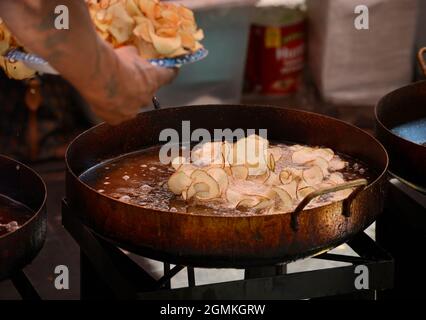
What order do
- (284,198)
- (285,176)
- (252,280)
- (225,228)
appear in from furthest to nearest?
(285,176) → (284,198) → (252,280) → (225,228)

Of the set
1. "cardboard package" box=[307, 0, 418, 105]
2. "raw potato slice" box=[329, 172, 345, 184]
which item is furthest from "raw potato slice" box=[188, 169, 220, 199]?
"cardboard package" box=[307, 0, 418, 105]

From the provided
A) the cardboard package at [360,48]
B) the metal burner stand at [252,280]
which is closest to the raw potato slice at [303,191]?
the metal burner stand at [252,280]

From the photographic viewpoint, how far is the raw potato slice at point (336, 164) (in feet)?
10.3

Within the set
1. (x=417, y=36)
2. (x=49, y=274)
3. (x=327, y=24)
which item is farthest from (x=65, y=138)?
(x=417, y=36)

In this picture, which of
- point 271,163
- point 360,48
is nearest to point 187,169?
point 271,163

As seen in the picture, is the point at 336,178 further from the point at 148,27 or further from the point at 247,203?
the point at 148,27

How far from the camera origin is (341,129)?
328 cm

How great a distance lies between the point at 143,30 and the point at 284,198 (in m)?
0.92

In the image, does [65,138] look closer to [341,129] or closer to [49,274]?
[49,274]

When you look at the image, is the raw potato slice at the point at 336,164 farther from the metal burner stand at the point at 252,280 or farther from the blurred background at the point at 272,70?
the blurred background at the point at 272,70

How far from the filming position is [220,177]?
9.30ft

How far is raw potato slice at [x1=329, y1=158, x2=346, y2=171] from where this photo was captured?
3.13m

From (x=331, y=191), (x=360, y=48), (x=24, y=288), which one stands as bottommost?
(x=360, y=48)
